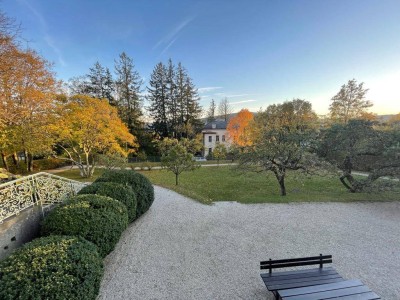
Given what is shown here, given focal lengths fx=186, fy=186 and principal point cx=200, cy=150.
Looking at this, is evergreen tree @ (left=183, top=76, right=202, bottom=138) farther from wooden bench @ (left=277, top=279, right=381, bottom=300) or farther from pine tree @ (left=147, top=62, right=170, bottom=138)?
wooden bench @ (left=277, top=279, right=381, bottom=300)

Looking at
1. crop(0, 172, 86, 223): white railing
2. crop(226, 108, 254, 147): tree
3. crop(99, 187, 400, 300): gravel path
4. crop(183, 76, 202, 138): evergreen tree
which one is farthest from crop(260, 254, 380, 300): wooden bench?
crop(183, 76, 202, 138): evergreen tree

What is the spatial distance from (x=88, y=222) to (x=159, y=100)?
31341 mm

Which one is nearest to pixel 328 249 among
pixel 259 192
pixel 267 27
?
pixel 259 192

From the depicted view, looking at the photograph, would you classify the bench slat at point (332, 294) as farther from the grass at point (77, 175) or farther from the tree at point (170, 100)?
the tree at point (170, 100)

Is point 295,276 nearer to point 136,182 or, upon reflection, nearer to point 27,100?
point 136,182

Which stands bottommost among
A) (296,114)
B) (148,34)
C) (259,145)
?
(259,145)

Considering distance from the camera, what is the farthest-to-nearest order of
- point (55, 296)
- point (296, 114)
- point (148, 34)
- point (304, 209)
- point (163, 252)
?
point (296, 114), point (148, 34), point (304, 209), point (163, 252), point (55, 296)

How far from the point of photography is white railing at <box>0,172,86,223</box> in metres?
4.05

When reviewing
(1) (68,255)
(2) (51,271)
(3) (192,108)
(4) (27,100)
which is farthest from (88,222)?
(3) (192,108)

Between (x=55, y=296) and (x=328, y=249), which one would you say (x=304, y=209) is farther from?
(x=55, y=296)

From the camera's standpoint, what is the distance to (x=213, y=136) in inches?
1419

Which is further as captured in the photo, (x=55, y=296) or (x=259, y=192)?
(x=259, y=192)

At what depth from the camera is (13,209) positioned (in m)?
4.13

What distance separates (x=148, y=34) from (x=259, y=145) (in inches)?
433
